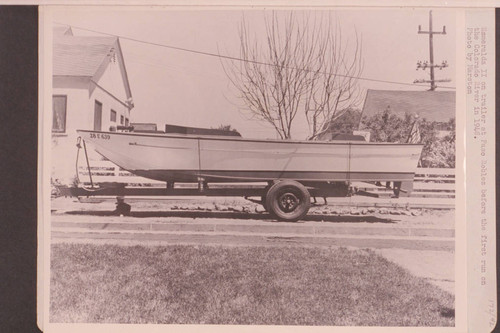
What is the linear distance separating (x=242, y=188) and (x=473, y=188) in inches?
41.1

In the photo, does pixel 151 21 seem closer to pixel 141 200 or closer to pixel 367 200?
pixel 141 200

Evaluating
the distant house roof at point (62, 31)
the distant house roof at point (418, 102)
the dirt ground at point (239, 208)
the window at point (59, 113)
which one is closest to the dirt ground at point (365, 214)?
the dirt ground at point (239, 208)

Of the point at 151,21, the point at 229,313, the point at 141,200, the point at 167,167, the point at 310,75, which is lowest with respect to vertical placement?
the point at 229,313

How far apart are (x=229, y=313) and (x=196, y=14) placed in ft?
4.45

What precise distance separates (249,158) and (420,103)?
0.81m

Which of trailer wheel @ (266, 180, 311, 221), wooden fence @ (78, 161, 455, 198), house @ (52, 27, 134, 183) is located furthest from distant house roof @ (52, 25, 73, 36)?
trailer wheel @ (266, 180, 311, 221)

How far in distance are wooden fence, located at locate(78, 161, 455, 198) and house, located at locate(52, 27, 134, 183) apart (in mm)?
110

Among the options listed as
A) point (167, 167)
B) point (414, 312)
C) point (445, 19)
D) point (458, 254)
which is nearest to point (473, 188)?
point (458, 254)

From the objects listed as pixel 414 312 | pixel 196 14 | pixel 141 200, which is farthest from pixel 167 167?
pixel 414 312

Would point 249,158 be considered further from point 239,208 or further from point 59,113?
point 59,113

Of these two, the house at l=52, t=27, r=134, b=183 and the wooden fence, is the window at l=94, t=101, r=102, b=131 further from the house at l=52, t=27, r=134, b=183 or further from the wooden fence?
the wooden fence

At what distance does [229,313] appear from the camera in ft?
7.18

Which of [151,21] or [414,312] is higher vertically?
[151,21]

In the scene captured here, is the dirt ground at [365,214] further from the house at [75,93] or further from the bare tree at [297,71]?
the bare tree at [297,71]
